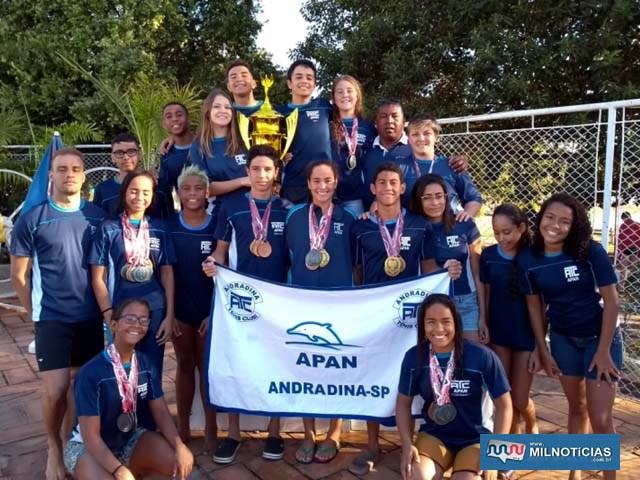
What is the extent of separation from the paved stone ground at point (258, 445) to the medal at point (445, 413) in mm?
663

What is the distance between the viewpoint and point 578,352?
3.08 metres

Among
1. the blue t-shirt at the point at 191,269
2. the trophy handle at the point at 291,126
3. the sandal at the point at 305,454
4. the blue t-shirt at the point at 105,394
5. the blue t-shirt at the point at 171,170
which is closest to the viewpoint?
the blue t-shirt at the point at 105,394

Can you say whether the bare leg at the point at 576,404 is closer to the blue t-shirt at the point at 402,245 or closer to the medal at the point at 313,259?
the blue t-shirt at the point at 402,245

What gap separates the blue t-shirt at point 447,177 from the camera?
3938 millimetres

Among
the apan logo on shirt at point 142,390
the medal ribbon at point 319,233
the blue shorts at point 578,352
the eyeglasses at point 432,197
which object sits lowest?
the apan logo on shirt at point 142,390

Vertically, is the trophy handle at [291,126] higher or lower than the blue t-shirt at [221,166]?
higher

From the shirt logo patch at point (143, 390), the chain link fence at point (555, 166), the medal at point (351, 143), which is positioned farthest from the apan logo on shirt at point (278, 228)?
the chain link fence at point (555, 166)

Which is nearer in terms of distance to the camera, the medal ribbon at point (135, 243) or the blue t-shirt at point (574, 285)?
the blue t-shirt at point (574, 285)

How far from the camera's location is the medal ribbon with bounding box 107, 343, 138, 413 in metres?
2.92

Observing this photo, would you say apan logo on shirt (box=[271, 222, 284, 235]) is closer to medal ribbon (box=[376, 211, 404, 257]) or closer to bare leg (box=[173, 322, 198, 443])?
medal ribbon (box=[376, 211, 404, 257])

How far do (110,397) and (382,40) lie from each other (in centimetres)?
840

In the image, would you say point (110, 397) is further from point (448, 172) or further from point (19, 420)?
point (448, 172)

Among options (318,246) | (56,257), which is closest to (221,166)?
(318,246)

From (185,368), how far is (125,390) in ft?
2.57
